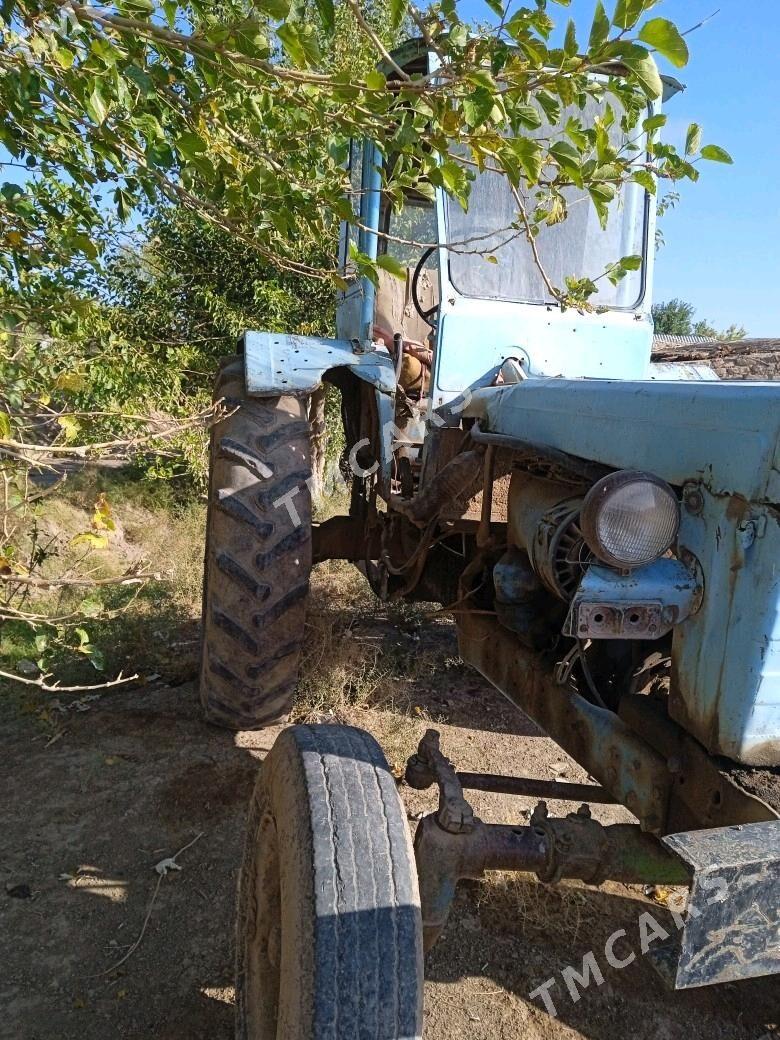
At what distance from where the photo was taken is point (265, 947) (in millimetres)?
1778

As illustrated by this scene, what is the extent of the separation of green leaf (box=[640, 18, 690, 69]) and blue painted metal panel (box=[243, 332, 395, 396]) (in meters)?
1.74

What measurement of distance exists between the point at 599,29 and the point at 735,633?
1.14m

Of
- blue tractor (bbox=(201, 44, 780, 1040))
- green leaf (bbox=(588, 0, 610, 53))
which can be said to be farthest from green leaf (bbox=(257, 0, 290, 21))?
green leaf (bbox=(588, 0, 610, 53))

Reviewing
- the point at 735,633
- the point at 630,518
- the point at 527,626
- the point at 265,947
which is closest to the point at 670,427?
the point at 630,518

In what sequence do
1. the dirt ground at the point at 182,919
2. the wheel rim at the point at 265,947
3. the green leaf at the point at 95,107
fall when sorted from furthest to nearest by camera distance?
the dirt ground at the point at 182,919 < the wheel rim at the point at 265,947 < the green leaf at the point at 95,107

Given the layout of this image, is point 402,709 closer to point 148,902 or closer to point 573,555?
point 148,902

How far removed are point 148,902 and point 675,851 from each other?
6.14 ft

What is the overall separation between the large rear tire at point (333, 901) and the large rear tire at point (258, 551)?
0.98m

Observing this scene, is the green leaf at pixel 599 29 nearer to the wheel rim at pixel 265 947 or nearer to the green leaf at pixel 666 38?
the green leaf at pixel 666 38

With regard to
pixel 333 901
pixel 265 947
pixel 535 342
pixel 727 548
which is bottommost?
pixel 265 947

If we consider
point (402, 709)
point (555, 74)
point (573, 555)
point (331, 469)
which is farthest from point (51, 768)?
point (331, 469)

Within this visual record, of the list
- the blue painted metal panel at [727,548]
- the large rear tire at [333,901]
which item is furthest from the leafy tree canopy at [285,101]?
the large rear tire at [333,901]

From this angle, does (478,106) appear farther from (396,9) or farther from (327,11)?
(327,11)

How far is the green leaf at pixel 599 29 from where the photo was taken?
140 centimetres
